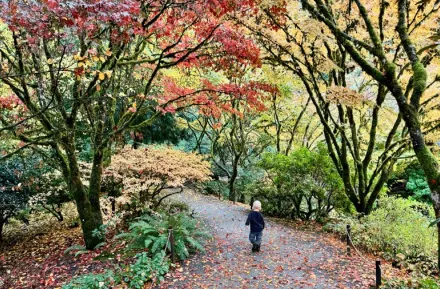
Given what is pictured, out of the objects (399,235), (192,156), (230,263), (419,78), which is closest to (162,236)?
(230,263)

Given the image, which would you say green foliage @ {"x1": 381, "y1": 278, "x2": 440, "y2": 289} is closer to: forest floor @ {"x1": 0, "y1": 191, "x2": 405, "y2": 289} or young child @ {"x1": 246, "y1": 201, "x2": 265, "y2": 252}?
forest floor @ {"x1": 0, "y1": 191, "x2": 405, "y2": 289}

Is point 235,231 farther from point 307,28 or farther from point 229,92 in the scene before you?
point 307,28

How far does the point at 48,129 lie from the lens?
7.62 m

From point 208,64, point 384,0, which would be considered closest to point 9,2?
point 208,64

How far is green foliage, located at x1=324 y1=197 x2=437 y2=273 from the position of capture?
25.6 ft

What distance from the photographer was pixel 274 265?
24.7 ft

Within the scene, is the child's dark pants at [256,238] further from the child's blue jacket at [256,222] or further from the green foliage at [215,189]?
the green foliage at [215,189]

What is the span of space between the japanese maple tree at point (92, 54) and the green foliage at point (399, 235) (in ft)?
16.3

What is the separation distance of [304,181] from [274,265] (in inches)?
196

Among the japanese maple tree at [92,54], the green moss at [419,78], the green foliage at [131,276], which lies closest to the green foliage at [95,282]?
the green foliage at [131,276]

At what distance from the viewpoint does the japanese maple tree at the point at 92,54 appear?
15.3ft

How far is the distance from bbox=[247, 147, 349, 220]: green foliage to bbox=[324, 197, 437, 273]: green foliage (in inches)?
89.6

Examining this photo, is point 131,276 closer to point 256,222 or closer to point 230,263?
point 230,263

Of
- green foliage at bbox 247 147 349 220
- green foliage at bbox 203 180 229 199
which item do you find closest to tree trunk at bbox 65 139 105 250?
green foliage at bbox 247 147 349 220
